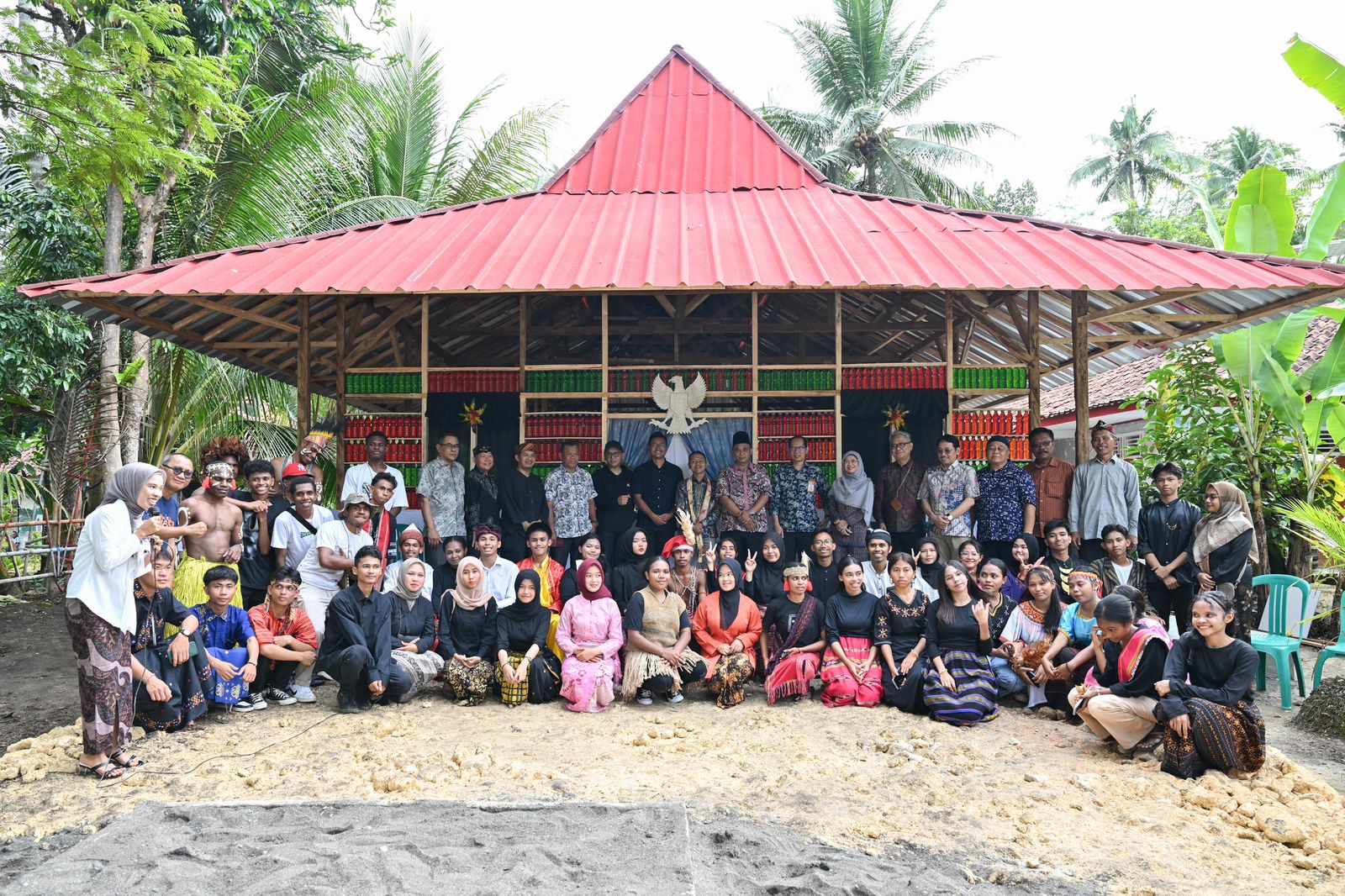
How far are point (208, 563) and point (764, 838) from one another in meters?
3.80

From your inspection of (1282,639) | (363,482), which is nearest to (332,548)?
(363,482)

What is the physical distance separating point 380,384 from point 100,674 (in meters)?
4.07

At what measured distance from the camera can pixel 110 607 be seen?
414cm

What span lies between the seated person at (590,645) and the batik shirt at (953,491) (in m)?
2.63

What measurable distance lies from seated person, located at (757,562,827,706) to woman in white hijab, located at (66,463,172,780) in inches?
135

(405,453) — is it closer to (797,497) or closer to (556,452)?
(556,452)

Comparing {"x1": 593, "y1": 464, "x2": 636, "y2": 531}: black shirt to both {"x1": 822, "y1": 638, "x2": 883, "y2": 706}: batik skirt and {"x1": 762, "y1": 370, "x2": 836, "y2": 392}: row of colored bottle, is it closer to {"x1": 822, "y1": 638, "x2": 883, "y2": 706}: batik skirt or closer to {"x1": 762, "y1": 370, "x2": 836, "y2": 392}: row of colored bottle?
{"x1": 762, "y1": 370, "x2": 836, "y2": 392}: row of colored bottle

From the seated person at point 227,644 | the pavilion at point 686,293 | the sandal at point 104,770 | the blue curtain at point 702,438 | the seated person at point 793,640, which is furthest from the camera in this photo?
the blue curtain at point 702,438

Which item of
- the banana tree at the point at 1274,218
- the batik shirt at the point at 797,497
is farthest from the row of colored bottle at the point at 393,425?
the banana tree at the point at 1274,218

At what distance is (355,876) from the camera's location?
309cm

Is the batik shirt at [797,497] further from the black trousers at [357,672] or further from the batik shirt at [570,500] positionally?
the black trousers at [357,672]

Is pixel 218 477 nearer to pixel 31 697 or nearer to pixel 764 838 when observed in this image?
pixel 31 697

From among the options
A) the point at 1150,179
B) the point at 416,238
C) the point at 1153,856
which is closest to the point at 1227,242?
the point at 1153,856

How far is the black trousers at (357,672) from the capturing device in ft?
17.3
